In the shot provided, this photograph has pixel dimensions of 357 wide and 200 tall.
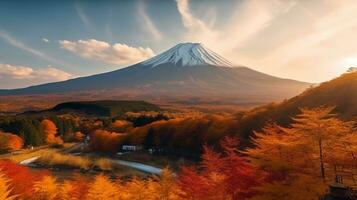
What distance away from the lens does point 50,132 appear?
119 meters

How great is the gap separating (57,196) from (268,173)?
2363 cm

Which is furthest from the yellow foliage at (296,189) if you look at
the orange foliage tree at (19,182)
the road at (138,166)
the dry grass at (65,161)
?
the dry grass at (65,161)

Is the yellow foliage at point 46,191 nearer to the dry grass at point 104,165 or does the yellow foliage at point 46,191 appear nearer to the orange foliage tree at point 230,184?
the orange foliage tree at point 230,184

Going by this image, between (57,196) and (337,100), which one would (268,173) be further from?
(337,100)

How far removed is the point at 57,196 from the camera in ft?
138

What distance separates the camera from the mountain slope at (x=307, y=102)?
73625mm

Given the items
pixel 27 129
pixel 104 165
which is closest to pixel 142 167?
A: pixel 104 165

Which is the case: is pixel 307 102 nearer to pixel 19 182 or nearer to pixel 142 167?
pixel 142 167

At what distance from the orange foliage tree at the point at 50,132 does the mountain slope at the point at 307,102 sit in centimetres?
5652

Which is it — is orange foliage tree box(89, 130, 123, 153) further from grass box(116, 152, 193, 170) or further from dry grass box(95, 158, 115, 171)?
dry grass box(95, 158, 115, 171)

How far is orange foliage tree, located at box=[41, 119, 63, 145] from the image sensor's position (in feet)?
373

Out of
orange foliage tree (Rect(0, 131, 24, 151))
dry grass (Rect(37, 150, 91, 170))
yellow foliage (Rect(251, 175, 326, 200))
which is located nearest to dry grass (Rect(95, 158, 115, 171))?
dry grass (Rect(37, 150, 91, 170))

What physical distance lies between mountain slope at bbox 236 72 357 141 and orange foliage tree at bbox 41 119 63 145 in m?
56.5

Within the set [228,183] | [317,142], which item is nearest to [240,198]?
[228,183]
